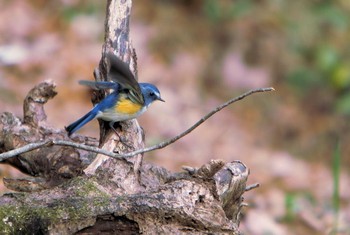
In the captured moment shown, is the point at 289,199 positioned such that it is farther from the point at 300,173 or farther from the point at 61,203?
the point at 61,203

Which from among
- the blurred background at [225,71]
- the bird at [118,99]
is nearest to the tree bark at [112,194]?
the bird at [118,99]

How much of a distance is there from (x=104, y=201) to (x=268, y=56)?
5.84 metres

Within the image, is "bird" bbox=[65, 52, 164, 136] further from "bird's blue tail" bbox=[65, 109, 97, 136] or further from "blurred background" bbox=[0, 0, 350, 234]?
"blurred background" bbox=[0, 0, 350, 234]

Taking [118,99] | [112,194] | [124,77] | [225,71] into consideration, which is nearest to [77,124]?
[118,99]

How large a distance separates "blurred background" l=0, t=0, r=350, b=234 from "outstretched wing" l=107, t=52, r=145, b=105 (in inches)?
113

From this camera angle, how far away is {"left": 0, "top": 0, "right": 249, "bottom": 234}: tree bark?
287cm

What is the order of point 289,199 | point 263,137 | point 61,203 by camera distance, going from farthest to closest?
1. point 263,137
2. point 289,199
3. point 61,203

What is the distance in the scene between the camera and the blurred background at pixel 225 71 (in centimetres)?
739

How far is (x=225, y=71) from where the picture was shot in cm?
839

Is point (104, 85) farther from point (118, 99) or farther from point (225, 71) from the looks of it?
point (225, 71)

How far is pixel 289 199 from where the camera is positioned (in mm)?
5965

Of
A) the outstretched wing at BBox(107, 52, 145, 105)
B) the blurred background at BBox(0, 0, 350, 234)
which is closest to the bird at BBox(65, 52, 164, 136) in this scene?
the outstretched wing at BBox(107, 52, 145, 105)

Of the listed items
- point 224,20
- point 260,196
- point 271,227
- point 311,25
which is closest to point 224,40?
point 224,20

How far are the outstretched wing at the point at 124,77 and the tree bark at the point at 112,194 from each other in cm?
16
